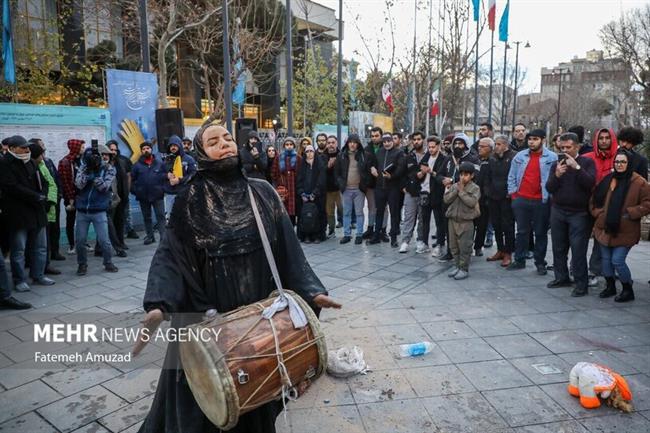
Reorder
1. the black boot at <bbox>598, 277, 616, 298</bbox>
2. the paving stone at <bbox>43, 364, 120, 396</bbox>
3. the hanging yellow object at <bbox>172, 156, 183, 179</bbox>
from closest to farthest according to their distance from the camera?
1. the paving stone at <bbox>43, 364, 120, 396</bbox>
2. the black boot at <bbox>598, 277, 616, 298</bbox>
3. the hanging yellow object at <bbox>172, 156, 183, 179</bbox>

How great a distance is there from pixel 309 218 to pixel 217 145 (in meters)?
6.69

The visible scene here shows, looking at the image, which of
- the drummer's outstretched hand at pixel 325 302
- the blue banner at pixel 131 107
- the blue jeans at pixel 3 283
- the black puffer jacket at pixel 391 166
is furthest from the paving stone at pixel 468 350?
the blue banner at pixel 131 107

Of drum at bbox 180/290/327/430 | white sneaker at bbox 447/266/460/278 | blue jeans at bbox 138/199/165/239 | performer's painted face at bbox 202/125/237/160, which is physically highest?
performer's painted face at bbox 202/125/237/160

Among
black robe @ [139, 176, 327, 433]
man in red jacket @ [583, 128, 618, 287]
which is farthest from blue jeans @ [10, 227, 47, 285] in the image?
man in red jacket @ [583, 128, 618, 287]

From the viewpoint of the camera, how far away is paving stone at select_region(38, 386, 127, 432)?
3.33 metres

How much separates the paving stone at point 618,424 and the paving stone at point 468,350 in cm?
106

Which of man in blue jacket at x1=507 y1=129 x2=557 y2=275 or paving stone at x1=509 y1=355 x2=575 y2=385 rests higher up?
man in blue jacket at x1=507 y1=129 x2=557 y2=275

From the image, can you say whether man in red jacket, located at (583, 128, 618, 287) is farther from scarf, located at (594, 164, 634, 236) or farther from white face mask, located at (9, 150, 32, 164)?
white face mask, located at (9, 150, 32, 164)

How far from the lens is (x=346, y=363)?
3.98 metres

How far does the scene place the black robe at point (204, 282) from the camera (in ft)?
8.04

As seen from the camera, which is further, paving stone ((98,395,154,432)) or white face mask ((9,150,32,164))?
white face mask ((9,150,32,164))

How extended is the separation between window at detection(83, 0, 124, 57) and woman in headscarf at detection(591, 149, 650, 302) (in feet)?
59.0

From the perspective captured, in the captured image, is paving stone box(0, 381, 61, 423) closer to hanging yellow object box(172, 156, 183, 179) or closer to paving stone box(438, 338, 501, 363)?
paving stone box(438, 338, 501, 363)

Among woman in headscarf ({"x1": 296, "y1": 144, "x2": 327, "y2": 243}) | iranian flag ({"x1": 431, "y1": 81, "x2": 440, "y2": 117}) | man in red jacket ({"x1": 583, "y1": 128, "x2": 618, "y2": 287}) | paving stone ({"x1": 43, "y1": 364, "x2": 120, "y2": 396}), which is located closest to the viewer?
paving stone ({"x1": 43, "y1": 364, "x2": 120, "y2": 396})
